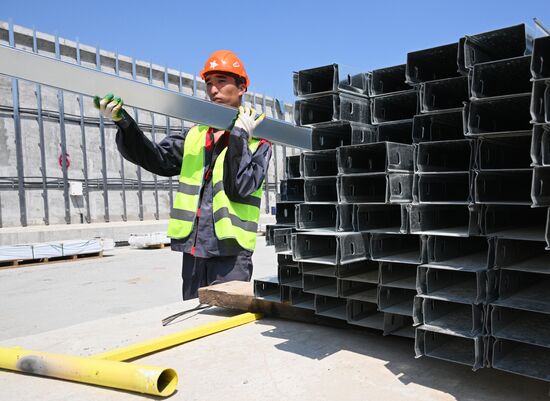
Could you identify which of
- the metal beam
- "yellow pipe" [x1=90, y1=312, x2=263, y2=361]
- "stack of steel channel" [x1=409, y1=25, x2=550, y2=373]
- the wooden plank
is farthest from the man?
"stack of steel channel" [x1=409, y1=25, x2=550, y2=373]

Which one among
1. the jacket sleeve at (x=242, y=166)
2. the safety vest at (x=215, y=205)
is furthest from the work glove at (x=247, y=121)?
the safety vest at (x=215, y=205)

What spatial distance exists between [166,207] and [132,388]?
14009 mm

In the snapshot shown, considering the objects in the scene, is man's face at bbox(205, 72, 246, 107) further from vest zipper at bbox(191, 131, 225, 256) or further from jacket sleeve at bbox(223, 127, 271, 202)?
jacket sleeve at bbox(223, 127, 271, 202)

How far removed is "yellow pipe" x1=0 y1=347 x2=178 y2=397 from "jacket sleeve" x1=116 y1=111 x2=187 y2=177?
4.54 ft

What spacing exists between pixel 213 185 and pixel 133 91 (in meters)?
1.15

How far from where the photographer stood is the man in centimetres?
311

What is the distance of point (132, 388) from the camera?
192cm

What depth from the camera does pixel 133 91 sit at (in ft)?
7.14

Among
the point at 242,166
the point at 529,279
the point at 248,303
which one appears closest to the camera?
the point at 529,279

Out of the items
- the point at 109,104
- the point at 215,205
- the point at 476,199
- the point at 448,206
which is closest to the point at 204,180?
the point at 215,205

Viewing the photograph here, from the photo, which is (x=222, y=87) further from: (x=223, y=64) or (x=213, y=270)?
(x=213, y=270)

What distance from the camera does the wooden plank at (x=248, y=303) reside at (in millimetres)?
2824

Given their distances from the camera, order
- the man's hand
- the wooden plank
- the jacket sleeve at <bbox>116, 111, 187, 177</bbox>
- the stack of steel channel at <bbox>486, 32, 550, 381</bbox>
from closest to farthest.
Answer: the stack of steel channel at <bbox>486, 32, 550, 381</bbox>
the man's hand
the wooden plank
the jacket sleeve at <bbox>116, 111, 187, 177</bbox>

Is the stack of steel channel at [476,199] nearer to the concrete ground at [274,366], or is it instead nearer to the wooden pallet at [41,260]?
the concrete ground at [274,366]
